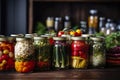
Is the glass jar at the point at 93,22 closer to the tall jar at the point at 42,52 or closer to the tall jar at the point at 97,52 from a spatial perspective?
the tall jar at the point at 97,52

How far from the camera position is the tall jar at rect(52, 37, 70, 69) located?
4.43 ft

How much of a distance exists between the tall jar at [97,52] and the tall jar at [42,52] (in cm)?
21

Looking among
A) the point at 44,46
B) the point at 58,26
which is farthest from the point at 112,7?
the point at 44,46

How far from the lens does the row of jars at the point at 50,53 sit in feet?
4.19

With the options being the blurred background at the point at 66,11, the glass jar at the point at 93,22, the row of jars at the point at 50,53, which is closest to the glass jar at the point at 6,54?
the row of jars at the point at 50,53

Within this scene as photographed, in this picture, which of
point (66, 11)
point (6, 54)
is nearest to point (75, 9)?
point (66, 11)

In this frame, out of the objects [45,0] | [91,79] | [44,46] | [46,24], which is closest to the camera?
[91,79]

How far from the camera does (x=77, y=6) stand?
3.39m

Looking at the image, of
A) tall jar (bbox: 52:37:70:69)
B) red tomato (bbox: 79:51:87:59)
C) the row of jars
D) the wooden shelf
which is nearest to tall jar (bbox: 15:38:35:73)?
the row of jars

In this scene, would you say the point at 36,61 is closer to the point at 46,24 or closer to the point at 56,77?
the point at 56,77

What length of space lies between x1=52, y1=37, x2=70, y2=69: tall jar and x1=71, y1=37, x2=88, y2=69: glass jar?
0.03 metres

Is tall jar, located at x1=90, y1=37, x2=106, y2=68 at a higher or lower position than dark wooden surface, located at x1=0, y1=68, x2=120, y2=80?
higher

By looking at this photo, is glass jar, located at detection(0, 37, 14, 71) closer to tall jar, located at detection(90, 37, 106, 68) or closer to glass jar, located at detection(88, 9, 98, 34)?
tall jar, located at detection(90, 37, 106, 68)

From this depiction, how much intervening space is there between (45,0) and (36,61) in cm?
179
